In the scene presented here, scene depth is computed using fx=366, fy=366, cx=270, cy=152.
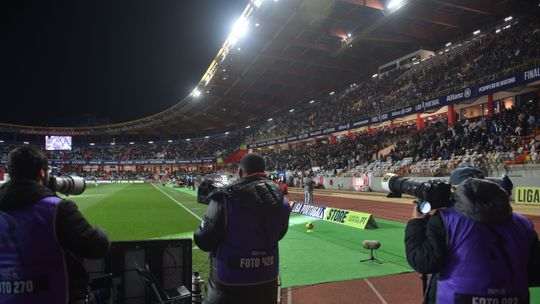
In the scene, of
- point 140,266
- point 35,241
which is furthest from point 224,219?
point 140,266

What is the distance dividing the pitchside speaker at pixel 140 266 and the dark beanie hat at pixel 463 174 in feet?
8.79

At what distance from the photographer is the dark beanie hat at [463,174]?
255 centimetres

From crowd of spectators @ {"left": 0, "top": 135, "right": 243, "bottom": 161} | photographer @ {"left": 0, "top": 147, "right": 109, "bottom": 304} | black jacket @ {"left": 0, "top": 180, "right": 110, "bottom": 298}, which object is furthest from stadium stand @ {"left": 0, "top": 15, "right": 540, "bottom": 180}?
crowd of spectators @ {"left": 0, "top": 135, "right": 243, "bottom": 161}

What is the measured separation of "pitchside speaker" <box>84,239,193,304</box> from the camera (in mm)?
3773

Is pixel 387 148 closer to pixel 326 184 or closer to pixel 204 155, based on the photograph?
pixel 326 184

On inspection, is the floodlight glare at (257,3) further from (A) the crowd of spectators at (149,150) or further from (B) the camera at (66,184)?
(A) the crowd of spectators at (149,150)

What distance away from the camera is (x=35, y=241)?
2.25m

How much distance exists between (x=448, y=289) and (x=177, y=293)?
103 inches

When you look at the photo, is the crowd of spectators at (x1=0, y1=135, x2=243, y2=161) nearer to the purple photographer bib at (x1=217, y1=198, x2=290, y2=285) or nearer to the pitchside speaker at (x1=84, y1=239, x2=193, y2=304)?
the pitchside speaker at (x1=84, y1=239, x2=193, y2=304)

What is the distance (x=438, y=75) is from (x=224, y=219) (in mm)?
34751

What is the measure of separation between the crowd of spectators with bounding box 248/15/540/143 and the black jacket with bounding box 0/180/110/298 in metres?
26.9

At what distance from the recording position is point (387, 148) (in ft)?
110

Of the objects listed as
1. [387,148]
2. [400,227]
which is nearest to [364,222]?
[400,227]

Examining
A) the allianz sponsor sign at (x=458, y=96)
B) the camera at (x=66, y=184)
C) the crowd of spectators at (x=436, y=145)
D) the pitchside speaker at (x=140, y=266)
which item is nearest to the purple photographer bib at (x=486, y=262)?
the pitchside speaker at (x=140, y=266)
